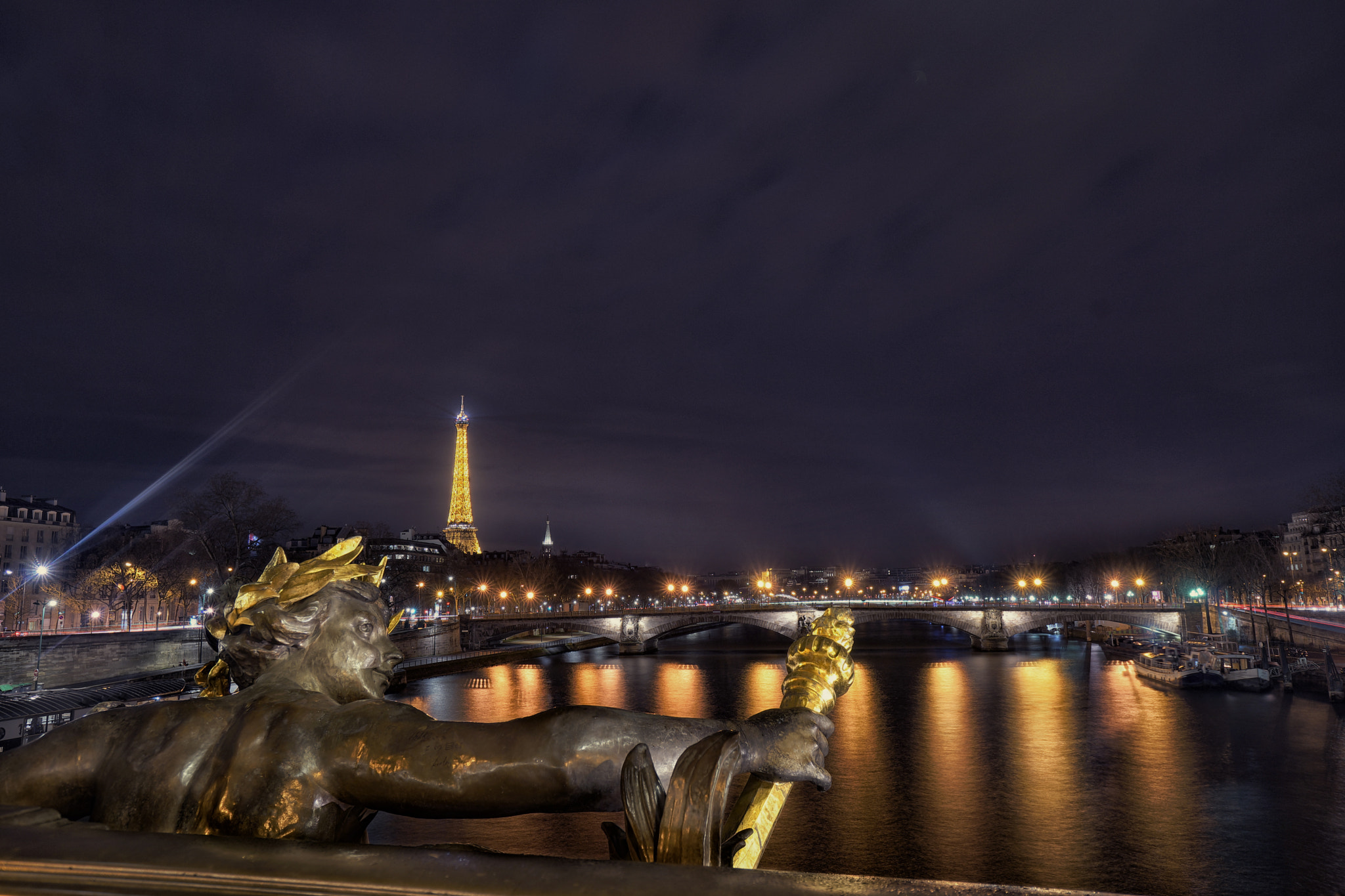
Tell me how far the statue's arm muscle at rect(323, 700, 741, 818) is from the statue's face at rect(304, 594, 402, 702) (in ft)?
2.02

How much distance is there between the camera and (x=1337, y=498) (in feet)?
142

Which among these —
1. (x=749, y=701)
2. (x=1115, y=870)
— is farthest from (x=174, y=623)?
(x=1115, y=870)

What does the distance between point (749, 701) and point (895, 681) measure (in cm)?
1195

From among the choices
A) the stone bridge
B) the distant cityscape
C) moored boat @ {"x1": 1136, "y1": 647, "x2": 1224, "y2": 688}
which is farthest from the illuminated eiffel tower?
moored boat @ {"x1": 1136, "y1": 647, "x2": 1224, "y2": 688}

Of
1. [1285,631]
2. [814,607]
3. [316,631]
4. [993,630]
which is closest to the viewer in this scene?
[316,631]

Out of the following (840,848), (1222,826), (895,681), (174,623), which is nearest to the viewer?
(840,848)

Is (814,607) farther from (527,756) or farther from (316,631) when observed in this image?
(527,756)

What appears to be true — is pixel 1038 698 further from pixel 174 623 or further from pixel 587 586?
pixel 587 586

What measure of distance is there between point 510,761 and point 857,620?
72649mm

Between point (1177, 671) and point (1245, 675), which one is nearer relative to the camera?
point (1245, 675)

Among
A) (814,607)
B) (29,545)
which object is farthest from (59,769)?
(29,545)

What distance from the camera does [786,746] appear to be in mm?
1886

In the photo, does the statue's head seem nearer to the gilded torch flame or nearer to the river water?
the gilded torch flame

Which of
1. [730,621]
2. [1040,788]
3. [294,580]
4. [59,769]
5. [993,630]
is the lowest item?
[993,630]
